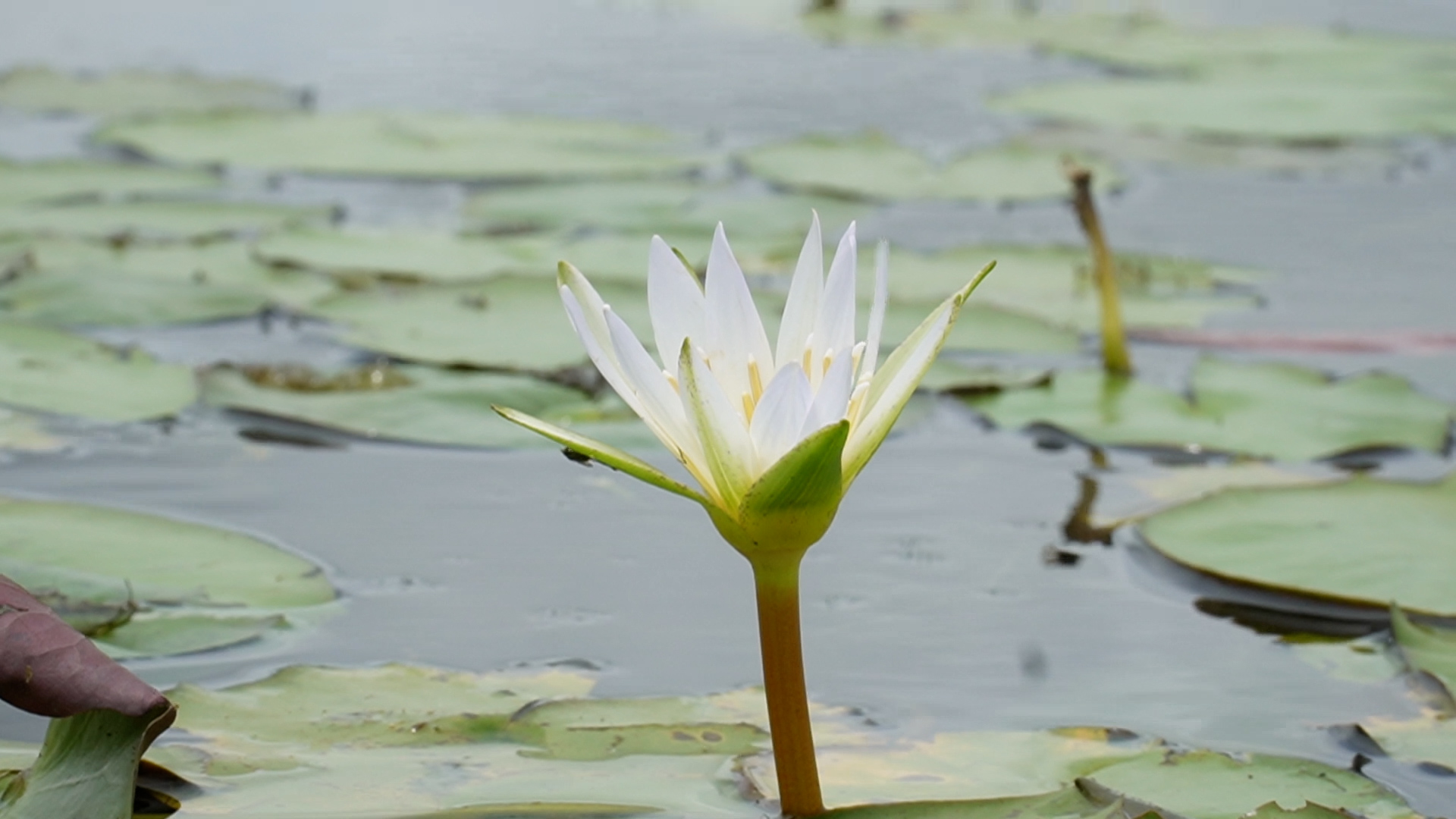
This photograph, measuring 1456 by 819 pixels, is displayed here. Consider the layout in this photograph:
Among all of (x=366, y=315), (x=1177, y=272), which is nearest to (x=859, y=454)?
(x=366, y=315)

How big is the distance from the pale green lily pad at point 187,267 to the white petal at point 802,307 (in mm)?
2125

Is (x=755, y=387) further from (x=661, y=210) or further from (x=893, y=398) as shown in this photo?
(x=661, y=210)

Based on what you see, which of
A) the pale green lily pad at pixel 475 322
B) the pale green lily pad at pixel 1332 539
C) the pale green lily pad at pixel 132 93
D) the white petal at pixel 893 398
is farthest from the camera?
the pale green lily pad at pixel 132 93

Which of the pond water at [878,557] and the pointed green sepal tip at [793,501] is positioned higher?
the pointed green sepal tip at [793,501]

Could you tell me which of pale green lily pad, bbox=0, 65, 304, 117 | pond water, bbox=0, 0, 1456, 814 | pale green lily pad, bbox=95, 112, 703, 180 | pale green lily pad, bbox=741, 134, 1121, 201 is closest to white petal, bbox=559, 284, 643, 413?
pond water, bbox=0, 0, 1456, 814

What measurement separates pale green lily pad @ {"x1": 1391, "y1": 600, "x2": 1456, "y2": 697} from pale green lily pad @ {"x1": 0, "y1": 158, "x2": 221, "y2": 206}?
343cm

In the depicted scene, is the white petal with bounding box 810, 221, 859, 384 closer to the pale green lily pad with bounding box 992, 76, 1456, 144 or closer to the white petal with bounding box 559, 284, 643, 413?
the white petal with bounding box 559, 284, 643, 413

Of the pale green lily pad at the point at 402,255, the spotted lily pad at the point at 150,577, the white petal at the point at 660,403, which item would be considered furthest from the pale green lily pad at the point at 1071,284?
the white petal at the point at 660,403

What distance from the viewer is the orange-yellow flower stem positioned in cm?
119

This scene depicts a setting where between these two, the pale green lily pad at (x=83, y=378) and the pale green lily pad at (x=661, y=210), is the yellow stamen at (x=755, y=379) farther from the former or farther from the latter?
the pale green lily pad at (x=661, y=210)

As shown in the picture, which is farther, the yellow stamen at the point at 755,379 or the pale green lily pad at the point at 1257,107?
the pale green lily pad at the point at 1257,107

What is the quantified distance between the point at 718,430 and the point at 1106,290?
1.82 metres

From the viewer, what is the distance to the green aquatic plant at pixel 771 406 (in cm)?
113

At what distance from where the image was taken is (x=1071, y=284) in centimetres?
370
